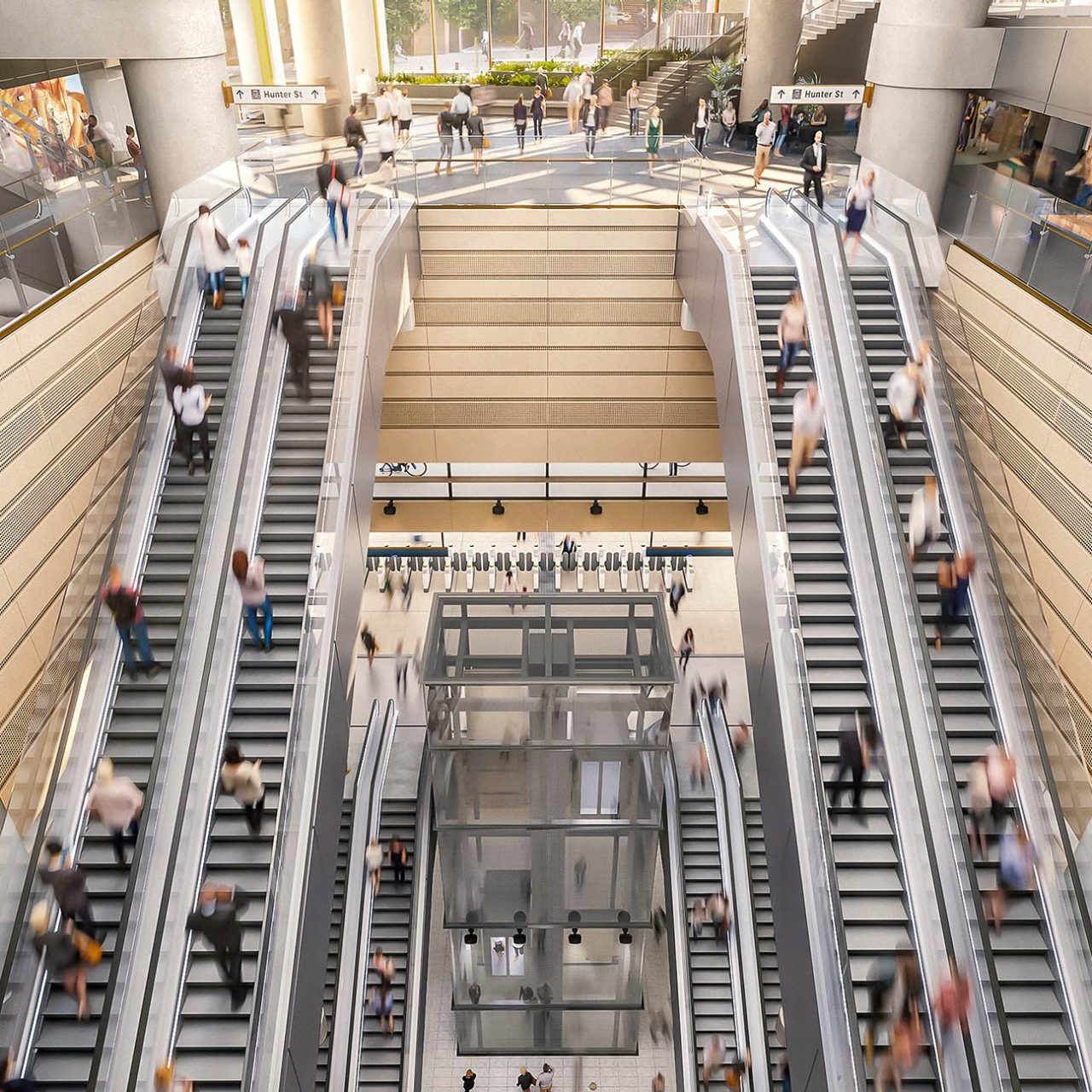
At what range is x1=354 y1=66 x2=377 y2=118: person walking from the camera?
790 inches

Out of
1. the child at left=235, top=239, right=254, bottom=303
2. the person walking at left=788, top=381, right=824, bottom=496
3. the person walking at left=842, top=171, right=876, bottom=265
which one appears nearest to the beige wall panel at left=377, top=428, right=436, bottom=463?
the child at left=235, top=239, right=254, bottom=303

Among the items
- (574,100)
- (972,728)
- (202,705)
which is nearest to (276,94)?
(574,100)

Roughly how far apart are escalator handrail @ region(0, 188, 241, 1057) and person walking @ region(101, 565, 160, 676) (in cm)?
9

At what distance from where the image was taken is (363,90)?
67.7ft

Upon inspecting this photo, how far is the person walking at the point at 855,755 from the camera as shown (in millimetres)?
6980

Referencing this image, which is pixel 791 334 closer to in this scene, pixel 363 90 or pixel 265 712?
pixel 265 712

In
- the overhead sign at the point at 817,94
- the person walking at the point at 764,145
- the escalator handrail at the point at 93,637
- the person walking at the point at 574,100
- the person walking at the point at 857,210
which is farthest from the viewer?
the person walking at the point at 574,100

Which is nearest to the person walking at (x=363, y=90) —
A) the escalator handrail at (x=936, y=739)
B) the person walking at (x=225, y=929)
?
the escalator handrail at (x=936, y=739)

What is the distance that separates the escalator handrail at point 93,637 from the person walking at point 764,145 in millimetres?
7806

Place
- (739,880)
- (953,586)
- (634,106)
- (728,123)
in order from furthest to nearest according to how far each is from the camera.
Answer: (634,106), (728,123), (739,880), (953,586)

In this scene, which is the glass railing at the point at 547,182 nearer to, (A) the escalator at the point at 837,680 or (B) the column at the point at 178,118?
(B) the column at the point at 178,118

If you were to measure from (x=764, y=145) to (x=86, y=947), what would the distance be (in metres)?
13.3

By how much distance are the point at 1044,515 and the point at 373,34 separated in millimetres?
21268

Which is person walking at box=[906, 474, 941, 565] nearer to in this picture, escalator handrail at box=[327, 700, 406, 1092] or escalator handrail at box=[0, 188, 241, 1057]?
escalator handrail at box=[0, 188, 241, 1057]
